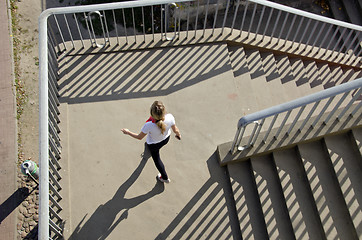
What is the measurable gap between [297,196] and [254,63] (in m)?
2.56

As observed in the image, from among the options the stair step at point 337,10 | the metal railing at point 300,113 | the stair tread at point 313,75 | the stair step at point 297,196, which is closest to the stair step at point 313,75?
the stair tread at point 313,75

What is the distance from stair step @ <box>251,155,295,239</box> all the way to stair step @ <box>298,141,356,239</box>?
442 millimetres

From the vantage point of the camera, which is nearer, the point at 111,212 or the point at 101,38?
the point at 111,212

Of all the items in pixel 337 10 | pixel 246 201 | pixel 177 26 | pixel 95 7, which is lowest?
pixel 246 201

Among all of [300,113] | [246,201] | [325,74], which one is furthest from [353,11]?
[246,201]

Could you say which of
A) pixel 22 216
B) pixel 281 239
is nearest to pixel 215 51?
pixel 281 239

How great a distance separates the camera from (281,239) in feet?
14.0

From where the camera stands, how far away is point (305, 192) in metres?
4.41

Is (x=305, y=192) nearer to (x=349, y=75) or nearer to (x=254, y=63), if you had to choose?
(x=254, y=63)

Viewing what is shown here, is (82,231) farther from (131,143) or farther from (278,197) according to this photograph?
(278,197)

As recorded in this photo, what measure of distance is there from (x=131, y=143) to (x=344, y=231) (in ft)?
10.1

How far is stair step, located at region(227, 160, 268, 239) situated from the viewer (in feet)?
14.4

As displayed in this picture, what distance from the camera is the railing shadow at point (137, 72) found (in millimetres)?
5285

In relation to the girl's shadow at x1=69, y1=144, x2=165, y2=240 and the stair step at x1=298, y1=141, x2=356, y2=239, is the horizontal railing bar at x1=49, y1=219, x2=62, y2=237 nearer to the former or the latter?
the girl's shadow at x1=69, y1=144, x2=165, y2=240
